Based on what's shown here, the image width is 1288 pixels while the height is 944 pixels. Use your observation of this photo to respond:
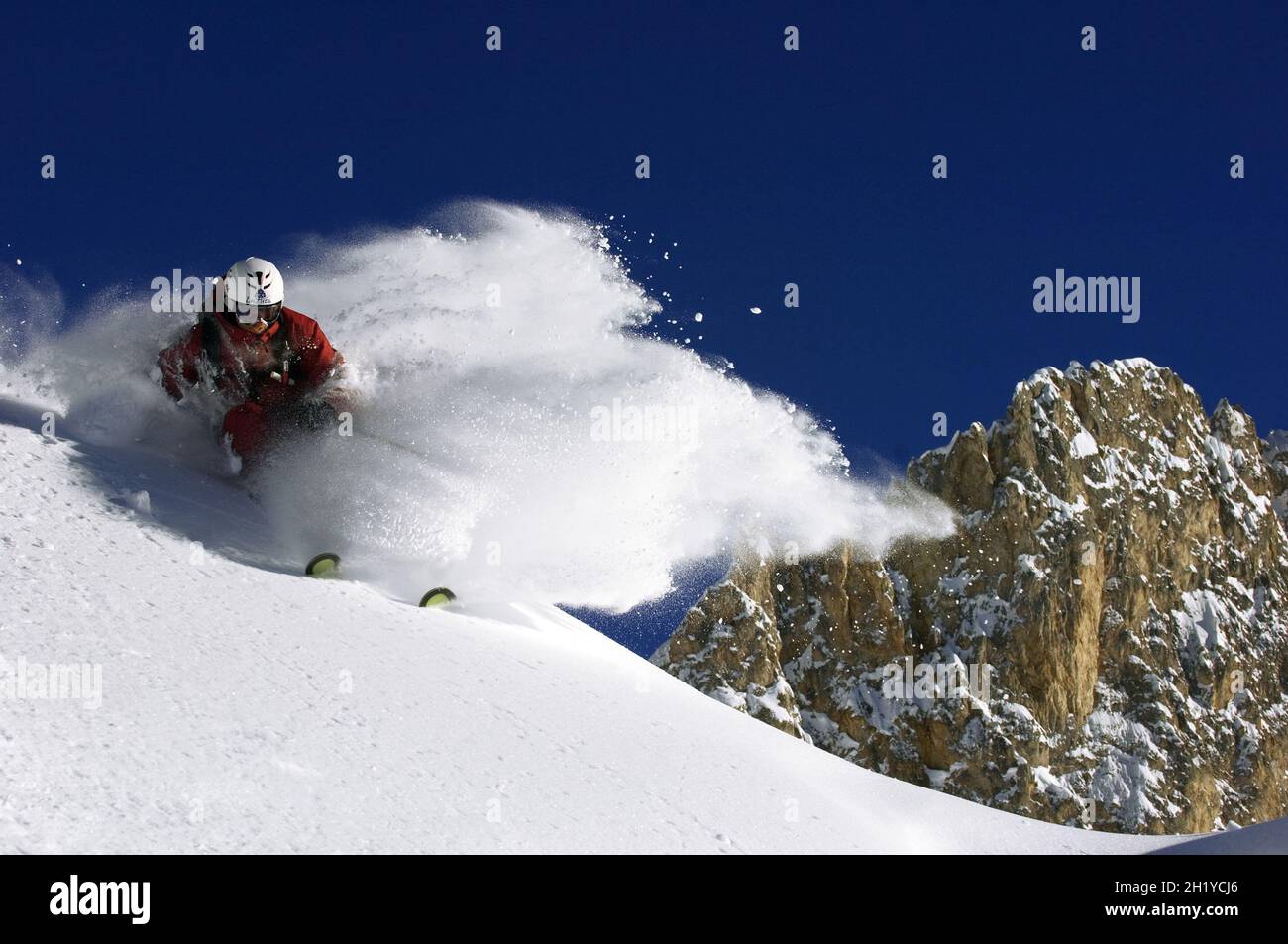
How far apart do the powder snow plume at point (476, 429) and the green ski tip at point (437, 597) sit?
20cm

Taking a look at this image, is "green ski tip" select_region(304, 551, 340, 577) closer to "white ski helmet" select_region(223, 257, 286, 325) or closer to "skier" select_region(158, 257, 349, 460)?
"skier" select_region(158, 257, 349, 460)

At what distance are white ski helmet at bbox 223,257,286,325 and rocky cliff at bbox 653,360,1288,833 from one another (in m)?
85.0

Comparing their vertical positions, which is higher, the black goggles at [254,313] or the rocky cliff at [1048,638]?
the black goggles at [254,313]

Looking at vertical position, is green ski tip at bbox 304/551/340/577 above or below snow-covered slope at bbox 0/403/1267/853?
above

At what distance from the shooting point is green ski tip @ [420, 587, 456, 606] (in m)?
7.73

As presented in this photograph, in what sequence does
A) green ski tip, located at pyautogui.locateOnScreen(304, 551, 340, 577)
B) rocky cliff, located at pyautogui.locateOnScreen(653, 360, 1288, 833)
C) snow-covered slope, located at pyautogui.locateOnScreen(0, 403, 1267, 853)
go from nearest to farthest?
snow-covered slope, located at pyautogui.locateOnScreen(0, 403, 1267, 853), green ski tip, located at pyautogui.locateOnScreen(304, 551, 340, 577), rocky cliff, located at pyautogui.locateOnScreen(653, 360, 1288, 833)

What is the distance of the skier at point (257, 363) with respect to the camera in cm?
815

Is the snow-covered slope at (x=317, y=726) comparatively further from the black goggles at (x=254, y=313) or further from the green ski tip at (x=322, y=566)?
the black goggles at (x=254, y=313)

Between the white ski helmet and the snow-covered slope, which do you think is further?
the white ski helmet

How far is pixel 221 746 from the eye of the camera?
472cm

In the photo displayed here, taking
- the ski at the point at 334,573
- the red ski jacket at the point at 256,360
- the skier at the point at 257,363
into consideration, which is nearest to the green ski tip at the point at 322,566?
the ski at the point at 334,573

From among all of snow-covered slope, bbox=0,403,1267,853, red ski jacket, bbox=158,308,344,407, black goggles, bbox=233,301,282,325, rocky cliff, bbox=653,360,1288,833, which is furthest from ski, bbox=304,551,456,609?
rocky cliff, bbox=653,360,1288,833

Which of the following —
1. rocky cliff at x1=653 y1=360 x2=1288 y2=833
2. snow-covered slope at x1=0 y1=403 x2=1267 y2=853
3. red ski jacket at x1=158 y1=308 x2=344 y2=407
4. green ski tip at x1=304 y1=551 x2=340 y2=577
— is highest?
red ski jacket at x1=158 y1=308 x2=344 y2=407
